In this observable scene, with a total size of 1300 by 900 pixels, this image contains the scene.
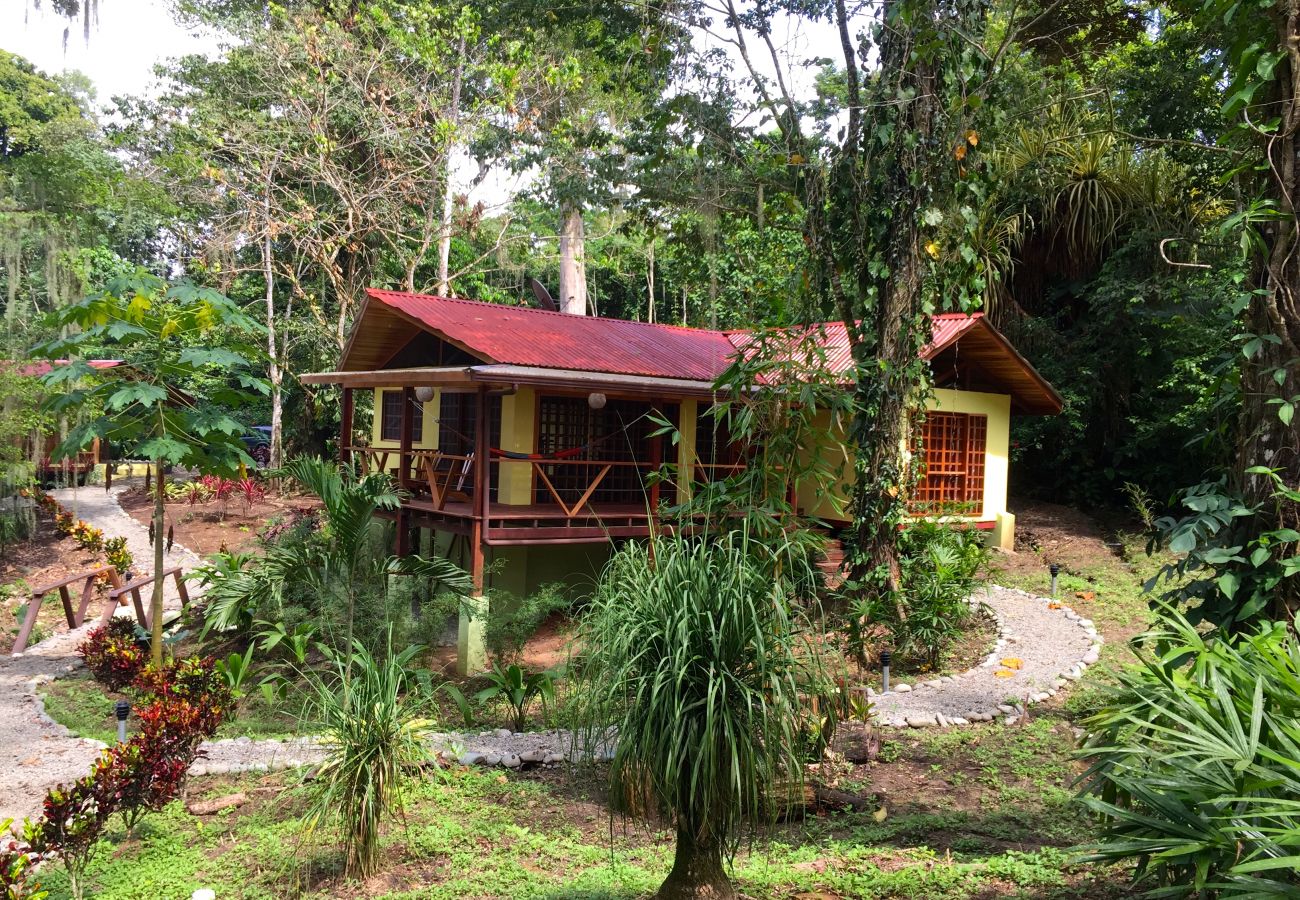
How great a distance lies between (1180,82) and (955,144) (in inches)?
335

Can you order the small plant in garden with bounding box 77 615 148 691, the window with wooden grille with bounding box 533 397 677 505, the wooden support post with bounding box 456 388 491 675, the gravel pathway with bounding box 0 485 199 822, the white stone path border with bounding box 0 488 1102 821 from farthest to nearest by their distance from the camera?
1. the window with wooden grille with bounding box 533 397 677 505
2. the wooden support post with bounding box 456 388 491 675
3. the small plant in garden with bounding box 77 615 148 691
4. the white stone path border with bounding box 0 488 1102 821
5. the gravel pathway with bounding box 0 485 199 822

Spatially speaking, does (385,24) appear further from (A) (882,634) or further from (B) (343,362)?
(A) (882,634)

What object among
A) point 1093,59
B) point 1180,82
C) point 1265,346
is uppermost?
point 1093,59

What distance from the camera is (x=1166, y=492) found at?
16609 millimetres

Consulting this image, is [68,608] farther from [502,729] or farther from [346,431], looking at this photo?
[502,729]

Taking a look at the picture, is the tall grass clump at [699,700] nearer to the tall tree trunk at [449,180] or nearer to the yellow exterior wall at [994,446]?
the yellow exterior wall at [994,446]

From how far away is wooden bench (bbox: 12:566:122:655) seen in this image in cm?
1132

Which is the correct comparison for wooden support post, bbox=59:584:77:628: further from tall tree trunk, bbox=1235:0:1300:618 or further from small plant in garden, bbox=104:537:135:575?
tall tree trunk, bbox=1235:0:1300:618

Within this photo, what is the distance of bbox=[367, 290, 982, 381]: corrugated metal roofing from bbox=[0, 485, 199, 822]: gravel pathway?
5.67 m

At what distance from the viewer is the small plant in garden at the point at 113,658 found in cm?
950

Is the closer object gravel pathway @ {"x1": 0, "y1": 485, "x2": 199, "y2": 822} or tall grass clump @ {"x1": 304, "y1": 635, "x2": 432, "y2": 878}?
tall grass clump @ {"x1": 304, "y1": 635, "x2": 432, "y2": 878}

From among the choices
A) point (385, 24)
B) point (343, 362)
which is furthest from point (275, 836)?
point (385, 24)

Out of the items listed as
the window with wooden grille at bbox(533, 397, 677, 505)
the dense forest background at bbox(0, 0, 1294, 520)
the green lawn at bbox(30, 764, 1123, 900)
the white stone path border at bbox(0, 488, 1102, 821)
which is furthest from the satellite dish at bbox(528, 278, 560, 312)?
the green lawn at bbox(30, 764, 1123, 900)

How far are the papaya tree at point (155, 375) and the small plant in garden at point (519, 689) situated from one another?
10.2 ft
